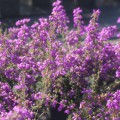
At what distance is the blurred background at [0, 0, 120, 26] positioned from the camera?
826 cm

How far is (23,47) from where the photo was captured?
407 cm

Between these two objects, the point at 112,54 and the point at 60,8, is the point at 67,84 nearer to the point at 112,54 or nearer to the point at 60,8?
the point at 112,54

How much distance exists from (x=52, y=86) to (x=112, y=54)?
2.98ft

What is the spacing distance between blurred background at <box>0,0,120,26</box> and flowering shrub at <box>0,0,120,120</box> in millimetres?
3837

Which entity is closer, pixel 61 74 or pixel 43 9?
pixel 61 74

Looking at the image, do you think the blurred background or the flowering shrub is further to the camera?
the blurred background

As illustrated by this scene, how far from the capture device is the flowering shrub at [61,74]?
3293mm

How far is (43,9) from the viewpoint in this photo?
899 centimetres

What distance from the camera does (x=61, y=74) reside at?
136 inches

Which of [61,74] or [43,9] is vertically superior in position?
[43,9]

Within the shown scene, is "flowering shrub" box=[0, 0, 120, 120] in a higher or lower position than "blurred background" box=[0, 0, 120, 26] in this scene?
lower

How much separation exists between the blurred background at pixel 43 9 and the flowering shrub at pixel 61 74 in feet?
12.6

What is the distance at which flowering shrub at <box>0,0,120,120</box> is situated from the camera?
3293mm

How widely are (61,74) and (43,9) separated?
5.70 m
